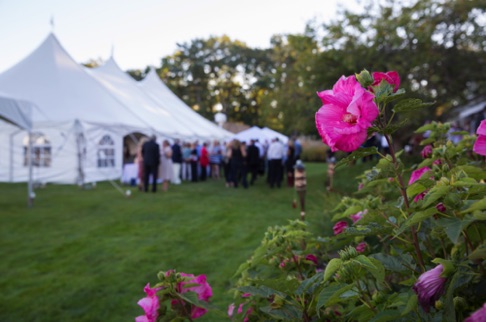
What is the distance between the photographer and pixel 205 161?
52.2 ft

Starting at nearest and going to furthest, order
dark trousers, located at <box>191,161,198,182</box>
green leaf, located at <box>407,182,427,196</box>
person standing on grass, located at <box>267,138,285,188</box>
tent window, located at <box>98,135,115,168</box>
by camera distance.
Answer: green leaf, located at <box>407,182,427,196</box> → person standing on grass, located at <box>267,138,285,188</box> → tent window, located at <box>98,135,115,168</box> → dark trousers, located at <box>191,161,198,182</box>

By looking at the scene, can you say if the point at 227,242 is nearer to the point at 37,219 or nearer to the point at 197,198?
the point at 37,219

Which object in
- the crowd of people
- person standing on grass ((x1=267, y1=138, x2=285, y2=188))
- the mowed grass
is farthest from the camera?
person standing on grass ((x1=267, y1=138, x2=285, y2=188))

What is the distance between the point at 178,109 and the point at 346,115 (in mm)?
21632

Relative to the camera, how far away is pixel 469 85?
14.5 m

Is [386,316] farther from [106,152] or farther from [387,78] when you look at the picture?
[106,152]

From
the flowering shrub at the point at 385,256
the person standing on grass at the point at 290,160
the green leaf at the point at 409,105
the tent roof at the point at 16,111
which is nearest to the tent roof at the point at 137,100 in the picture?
the person standing on grass at the point at 290,160

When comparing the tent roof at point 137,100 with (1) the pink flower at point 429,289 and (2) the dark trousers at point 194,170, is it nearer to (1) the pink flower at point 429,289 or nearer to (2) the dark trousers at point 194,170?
(2) the dark trousers at point 194,170

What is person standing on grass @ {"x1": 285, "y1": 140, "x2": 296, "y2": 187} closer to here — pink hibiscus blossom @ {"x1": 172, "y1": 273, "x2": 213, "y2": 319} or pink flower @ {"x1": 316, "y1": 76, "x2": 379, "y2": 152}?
pink hibiscus blossom @ {"x1": 172, "y1": 273, "x2": 213, "y2": 319}

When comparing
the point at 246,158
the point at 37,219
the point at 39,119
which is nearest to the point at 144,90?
the point at 39,119

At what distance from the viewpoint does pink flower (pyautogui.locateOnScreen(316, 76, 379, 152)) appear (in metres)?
0.89

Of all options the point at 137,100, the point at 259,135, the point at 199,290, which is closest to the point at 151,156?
the point at 137,100

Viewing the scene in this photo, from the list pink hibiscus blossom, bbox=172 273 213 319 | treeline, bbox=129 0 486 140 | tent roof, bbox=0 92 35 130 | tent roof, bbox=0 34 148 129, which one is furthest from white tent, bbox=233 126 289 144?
pink hibiscus blossom, bbox=172 273 213 319

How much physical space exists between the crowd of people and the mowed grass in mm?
1529
